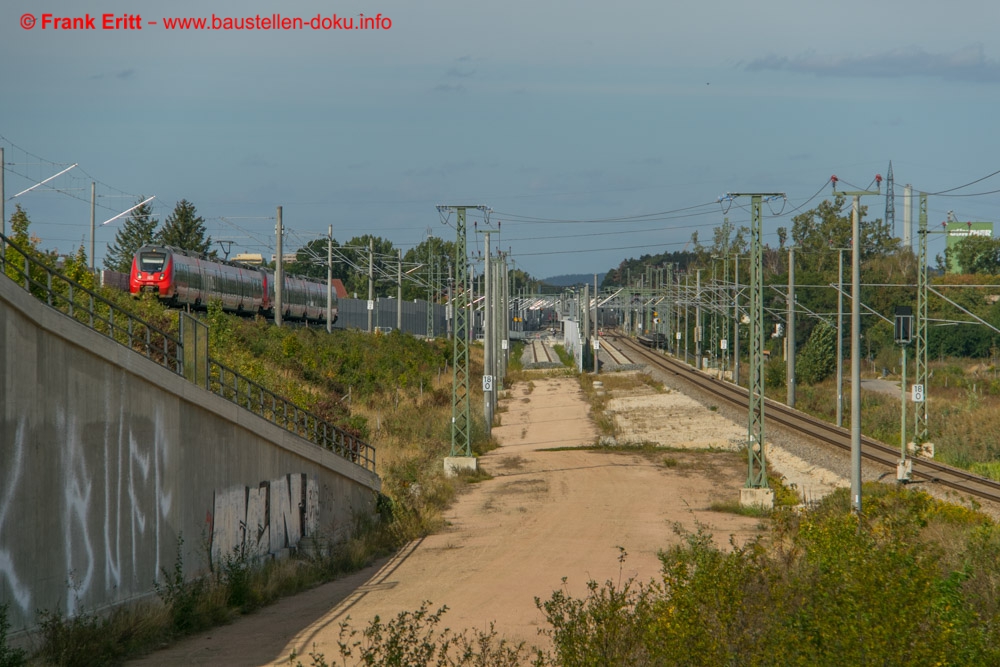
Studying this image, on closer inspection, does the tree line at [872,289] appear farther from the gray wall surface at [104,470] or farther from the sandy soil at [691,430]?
the gray wall surface at [104,470]

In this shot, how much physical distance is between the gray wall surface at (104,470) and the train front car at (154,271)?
23.6 metres

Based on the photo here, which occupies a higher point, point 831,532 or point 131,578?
point 831,532

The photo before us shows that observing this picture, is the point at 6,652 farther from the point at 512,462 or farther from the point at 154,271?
the point at 154,271

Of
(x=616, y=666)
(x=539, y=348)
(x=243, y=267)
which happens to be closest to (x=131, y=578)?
(x=616, y=666)

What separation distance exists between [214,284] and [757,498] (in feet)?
88.4

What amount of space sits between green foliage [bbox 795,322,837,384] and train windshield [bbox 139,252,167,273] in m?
45.4

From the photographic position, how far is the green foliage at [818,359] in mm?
71562

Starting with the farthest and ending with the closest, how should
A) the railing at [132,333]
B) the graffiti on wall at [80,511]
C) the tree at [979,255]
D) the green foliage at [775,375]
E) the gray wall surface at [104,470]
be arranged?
the tree at [979,255]
the green foliage at [775,375]
the railing at [132,333]
the gray wall surface at [104,470]
the graffiti on wall at [80,511]

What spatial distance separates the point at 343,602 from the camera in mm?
16547

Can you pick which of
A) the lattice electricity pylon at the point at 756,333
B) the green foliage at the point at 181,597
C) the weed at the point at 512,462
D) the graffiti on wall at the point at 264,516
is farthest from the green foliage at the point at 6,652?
the weed at the point at 512,462

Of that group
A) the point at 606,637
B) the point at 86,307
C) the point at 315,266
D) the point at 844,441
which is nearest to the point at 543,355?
the point at 315,266

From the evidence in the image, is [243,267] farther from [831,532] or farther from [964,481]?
[831,532]

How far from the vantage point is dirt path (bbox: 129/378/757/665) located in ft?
47.1

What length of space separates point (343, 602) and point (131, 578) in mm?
3625
